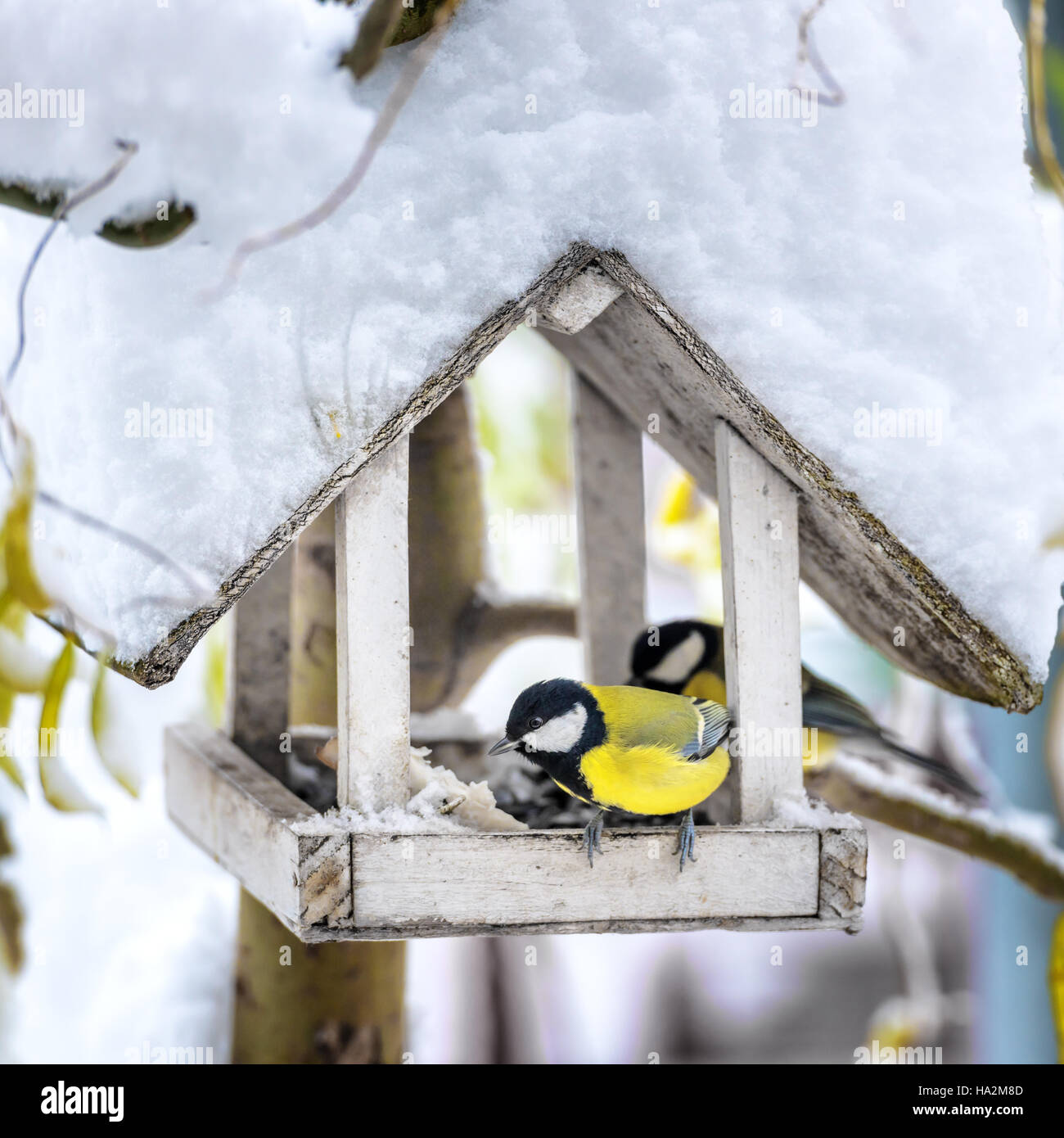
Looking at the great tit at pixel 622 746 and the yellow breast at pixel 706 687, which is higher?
the yellow breast at pixel 706 687

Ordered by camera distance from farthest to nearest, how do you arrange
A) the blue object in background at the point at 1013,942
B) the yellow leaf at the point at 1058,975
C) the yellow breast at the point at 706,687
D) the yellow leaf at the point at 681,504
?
the blue object in background at the point at 1013,942 < the yellow leaf at the point at 681,504 < the yellow breast at the point at 706,687 < the yellow leaf at the point at 1058,975

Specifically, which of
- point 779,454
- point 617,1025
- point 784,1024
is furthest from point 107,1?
point 784,1024

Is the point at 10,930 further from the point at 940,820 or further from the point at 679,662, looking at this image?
the point at 940,820

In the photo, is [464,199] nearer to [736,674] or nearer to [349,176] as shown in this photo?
[349,176]

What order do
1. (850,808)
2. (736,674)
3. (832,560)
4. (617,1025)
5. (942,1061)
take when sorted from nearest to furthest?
(736,674) → (832,560) → (850,808) → (942,1061) → (617,1025)

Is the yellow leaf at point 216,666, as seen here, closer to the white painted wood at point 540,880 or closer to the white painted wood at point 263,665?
the white painted wood at point 263,665

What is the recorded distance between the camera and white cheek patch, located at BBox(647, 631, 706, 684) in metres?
1.33

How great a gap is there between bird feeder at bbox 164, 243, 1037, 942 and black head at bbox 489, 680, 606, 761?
0.09 metres

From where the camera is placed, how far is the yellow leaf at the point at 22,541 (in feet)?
2.60

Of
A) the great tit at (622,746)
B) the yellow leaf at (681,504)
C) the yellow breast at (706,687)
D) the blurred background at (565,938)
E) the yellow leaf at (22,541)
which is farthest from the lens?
the yellow leaf at (681,504)

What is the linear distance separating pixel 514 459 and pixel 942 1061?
4.70ft

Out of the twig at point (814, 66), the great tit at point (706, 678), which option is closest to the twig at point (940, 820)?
the great tit at point (706, 678)

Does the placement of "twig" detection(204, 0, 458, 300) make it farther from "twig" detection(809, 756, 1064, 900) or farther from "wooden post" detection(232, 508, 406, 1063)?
"twig" detection(809, 756, 1064, 900)
